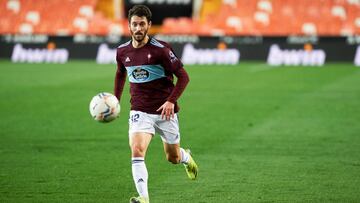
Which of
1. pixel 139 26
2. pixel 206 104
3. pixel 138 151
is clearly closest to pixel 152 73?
pixel 139 26

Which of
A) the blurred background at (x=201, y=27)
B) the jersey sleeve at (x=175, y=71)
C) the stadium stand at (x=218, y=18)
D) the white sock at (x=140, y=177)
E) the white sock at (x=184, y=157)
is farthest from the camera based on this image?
the stadium stand at (x=218, y=18)

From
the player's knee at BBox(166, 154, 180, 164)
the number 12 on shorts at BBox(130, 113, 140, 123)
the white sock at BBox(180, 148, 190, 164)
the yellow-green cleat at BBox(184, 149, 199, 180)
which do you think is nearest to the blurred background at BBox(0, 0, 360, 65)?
the yellow-green cleat at BBox(184, 149, 199, 180)

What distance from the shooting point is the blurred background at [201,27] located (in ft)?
91.0

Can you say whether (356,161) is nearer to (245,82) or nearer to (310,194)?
(310,194)

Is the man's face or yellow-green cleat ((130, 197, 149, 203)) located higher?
the man's face

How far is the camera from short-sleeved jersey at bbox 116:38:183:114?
Result: 26.1 ft

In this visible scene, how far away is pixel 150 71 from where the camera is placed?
26.3 ft

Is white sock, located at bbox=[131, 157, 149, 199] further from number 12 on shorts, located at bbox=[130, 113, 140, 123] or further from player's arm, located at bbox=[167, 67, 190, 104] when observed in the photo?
player's arm, located at bbox=[167, 67, 190, 104]

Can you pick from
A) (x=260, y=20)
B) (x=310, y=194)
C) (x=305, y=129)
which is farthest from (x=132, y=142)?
(x=260, y=20)

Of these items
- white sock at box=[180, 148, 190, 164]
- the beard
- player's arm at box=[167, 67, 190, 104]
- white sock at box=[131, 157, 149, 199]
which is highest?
the beard

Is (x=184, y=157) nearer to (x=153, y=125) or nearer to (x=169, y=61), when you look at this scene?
(x=153, y=125)

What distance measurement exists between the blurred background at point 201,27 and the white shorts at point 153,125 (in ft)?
64.8

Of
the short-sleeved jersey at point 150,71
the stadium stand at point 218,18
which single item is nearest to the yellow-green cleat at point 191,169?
the short-sleeved jersey at point 150,71

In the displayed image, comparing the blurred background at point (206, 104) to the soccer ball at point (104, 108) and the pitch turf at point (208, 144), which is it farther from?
the soccer ball at point (104, 108)
